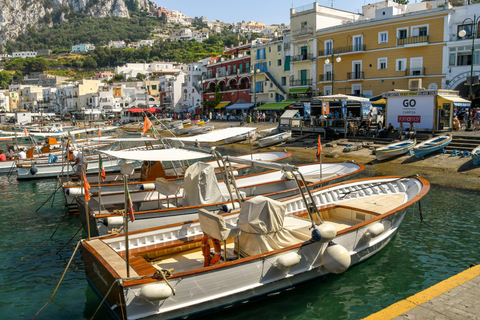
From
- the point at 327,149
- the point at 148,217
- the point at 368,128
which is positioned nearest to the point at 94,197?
the point at 148,217

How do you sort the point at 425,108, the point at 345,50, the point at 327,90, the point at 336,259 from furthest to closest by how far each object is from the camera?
the point at 327,90
the point at 345,50
the point at 425,108
the point at 336,259

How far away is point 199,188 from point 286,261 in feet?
15.7

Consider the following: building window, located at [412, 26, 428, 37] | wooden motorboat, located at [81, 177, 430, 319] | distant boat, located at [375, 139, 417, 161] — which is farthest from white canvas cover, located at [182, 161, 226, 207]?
building window, located at [412, 26, 428, 37]

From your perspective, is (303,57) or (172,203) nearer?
(172,203)

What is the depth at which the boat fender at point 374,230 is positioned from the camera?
33.5 feet

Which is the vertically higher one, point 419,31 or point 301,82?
point 419,31

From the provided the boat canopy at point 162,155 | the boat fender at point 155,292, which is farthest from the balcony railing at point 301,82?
the boat fender at point 155,292

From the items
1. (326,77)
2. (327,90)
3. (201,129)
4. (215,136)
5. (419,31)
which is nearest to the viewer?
(215,136)

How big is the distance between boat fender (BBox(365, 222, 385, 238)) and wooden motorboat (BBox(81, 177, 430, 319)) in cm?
3

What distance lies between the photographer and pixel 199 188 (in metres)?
12.4

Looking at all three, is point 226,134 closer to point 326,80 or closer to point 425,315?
point 425,315

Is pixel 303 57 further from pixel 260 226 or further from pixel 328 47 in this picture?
pixel 260 226

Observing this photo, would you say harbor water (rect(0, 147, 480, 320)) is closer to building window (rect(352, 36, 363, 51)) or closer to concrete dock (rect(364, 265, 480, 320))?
concrete dock (rect(364, 265, 480, 320))

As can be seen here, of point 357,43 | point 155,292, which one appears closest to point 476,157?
point 155,292
